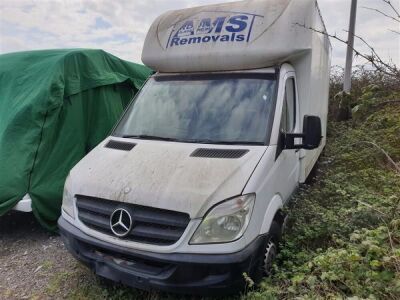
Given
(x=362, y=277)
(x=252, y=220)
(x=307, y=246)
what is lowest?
(x=307, y=246)

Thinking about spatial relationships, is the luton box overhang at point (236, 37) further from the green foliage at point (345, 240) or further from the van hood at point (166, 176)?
the green foliage at point (345, 240)

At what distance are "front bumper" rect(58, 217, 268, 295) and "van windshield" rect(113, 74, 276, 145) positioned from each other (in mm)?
1121

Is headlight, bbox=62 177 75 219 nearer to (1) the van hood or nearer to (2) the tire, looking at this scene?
(1) the van hood

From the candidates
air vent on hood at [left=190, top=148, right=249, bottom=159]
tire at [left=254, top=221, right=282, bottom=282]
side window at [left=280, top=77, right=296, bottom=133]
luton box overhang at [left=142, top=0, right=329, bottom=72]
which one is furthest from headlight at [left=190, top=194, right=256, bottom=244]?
luton box overhang at [left=142, top=0, right=329, bottom=72]

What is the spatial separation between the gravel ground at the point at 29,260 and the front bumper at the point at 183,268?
109 centimetres

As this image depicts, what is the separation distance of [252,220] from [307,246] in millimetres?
1276

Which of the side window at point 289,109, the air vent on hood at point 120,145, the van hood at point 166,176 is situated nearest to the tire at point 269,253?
the van hood at point 166,176

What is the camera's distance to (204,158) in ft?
11.8

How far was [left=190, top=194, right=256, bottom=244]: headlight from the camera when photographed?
3.13m

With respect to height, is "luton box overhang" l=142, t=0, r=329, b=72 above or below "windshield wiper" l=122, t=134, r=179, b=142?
above

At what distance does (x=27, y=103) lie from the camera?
18.6 feet

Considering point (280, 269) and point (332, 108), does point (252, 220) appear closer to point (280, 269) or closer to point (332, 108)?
point (280, 269)

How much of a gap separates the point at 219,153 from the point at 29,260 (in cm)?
296

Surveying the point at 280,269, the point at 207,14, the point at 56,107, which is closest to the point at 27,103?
the point at 56,107
